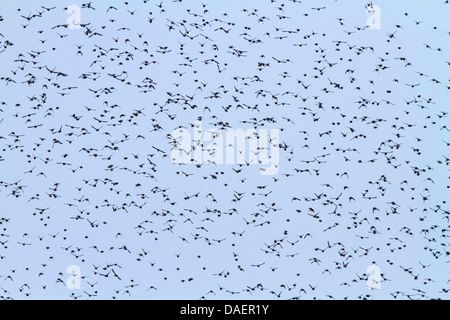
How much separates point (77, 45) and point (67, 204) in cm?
105

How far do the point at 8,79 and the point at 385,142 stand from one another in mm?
2522

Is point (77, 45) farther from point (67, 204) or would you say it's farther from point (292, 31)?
point (292, 31)

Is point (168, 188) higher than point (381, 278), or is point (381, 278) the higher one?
point (168, 188)

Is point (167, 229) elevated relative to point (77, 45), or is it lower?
lower

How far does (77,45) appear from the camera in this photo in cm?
345

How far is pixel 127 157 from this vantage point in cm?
343

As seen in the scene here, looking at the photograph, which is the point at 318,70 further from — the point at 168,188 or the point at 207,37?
the point at 168,188

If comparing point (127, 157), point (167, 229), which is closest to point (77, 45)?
point (127, 157)

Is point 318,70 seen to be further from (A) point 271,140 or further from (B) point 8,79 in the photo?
(B) point 8,79

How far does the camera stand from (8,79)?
3459mm
